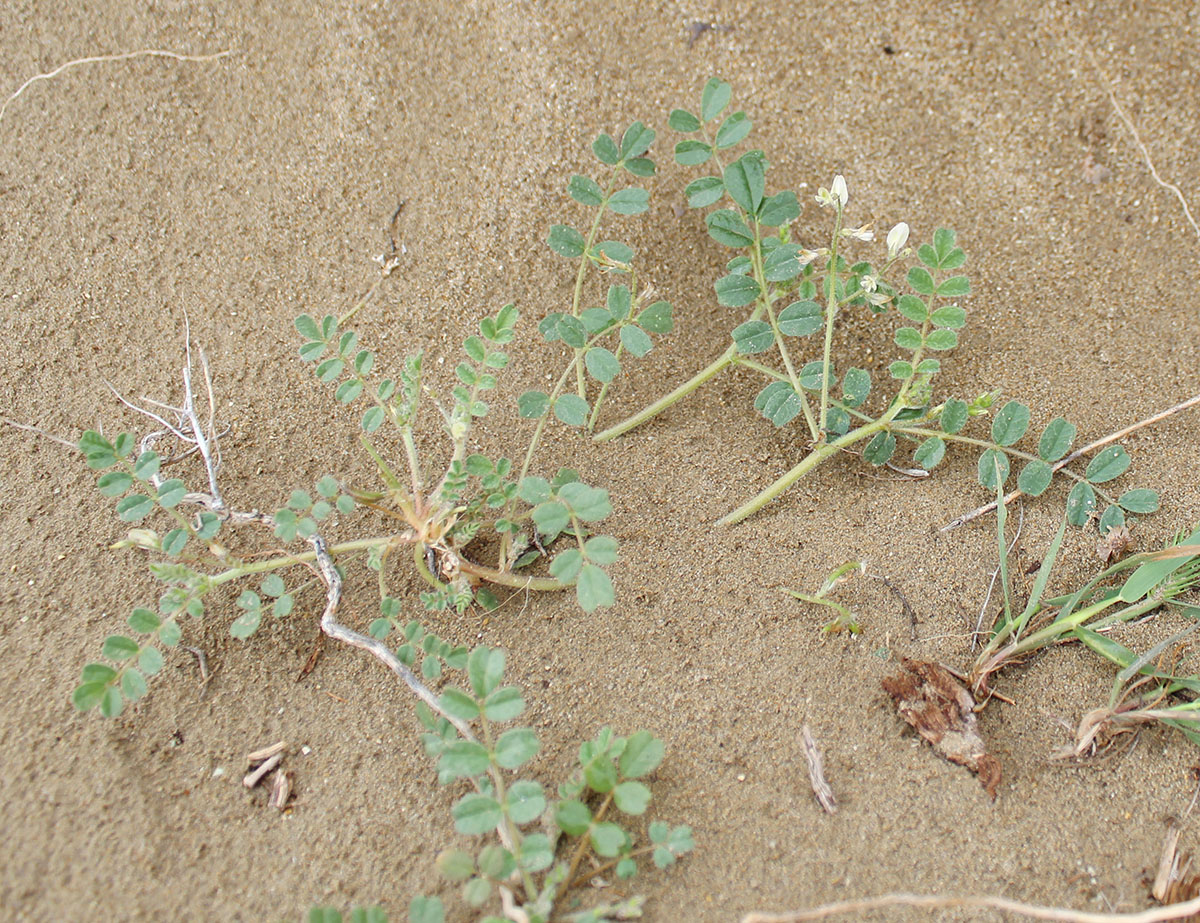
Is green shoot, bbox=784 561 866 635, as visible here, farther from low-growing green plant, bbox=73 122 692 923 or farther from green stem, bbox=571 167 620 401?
green stem, bbox=571 167 620 401

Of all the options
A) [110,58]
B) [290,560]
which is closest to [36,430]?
[290,560]

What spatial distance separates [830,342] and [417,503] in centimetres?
74

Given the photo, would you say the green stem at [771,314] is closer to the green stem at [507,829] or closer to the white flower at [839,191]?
the white flower at [839,191]

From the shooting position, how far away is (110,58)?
1824mm

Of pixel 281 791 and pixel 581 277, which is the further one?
pixel 581 277

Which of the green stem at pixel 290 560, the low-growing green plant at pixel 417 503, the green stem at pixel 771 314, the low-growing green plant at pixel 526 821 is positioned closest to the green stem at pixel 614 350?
the low-growing green plant at pixel 417 503

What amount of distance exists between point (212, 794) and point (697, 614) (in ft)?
2.42

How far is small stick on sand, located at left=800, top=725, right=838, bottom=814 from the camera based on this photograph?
128cm

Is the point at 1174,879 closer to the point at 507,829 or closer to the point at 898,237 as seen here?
the point at 507,829

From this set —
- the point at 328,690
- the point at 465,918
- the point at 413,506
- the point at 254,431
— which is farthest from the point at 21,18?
the point at 465,918

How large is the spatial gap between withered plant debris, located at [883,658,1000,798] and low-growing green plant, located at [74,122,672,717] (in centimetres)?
48

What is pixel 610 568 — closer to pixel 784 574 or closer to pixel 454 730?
pixel 784 574

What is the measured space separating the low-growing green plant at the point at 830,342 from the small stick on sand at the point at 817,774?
1.24 feet

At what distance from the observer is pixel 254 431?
1597 millimetres
